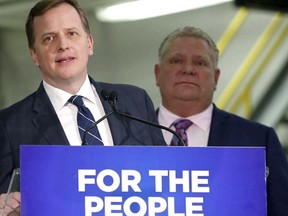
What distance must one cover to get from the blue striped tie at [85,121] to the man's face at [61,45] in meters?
0.05

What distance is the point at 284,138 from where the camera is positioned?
4.12 meters

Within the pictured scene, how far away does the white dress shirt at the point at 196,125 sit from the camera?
3105 millimetres

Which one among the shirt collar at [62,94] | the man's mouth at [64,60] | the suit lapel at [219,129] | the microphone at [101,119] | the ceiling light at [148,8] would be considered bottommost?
the microphone at [101,119]

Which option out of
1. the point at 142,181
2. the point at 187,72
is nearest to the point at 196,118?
the point at 187,72

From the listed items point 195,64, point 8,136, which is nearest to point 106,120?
point 8,136

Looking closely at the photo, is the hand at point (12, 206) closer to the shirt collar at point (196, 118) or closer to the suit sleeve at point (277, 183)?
the suit sleeve at point (277, 183)

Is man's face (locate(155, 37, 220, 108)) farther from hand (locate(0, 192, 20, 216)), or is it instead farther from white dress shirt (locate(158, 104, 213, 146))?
hand (locate(0, 192, 20, 216))

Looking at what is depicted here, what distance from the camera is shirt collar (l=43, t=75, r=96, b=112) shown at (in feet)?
7.29

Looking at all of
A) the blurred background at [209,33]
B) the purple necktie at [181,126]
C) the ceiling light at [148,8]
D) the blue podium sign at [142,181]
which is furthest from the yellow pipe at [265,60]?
the blue podium sign at [142,181]

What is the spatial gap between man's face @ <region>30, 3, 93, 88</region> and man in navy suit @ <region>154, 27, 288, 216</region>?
929mm

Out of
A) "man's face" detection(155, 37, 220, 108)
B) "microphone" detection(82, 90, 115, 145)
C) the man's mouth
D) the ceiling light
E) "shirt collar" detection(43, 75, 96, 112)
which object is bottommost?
"microphone" detection(82, 90, 115, 145)

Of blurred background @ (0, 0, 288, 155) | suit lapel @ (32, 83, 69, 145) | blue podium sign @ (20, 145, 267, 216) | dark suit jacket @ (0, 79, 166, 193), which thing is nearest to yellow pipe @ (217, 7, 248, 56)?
blurred background @ (0, 0, 288, 155)

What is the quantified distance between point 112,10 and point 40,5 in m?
1.84

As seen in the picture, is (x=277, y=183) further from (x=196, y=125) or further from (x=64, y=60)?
(x=64, y=60)
